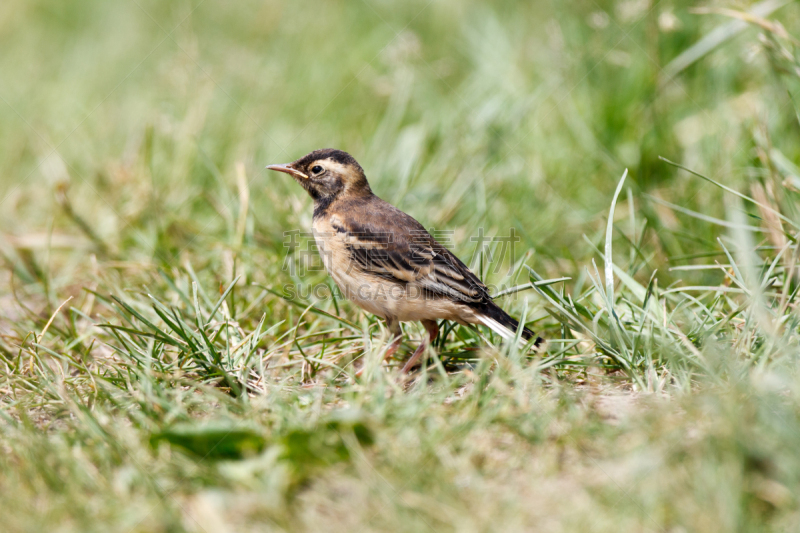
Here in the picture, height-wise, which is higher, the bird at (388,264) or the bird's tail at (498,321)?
the bird at (388,264)

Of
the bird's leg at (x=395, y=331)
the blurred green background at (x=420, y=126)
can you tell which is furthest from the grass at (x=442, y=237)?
the bird's leg at (x=395, y=331)

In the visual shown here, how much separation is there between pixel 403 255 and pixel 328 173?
1.03 meters

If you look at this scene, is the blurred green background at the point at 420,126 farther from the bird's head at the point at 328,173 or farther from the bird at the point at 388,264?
the bird at the point at 388,264

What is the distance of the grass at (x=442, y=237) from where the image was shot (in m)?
2.57

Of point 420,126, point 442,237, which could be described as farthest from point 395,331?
point 420,126

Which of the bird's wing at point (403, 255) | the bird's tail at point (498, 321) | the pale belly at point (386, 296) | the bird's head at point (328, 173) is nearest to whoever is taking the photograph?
the bird's tail at point (498, 321)

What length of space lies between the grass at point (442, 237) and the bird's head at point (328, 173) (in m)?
0.50

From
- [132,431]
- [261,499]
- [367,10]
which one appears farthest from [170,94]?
[261,499]

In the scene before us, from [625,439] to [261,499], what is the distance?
1.51 m

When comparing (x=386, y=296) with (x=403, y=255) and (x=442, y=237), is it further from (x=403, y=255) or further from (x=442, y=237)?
(x=442, y=237)

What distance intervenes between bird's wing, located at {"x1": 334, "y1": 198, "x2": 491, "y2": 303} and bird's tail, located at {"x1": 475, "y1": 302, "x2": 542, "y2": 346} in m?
0.09

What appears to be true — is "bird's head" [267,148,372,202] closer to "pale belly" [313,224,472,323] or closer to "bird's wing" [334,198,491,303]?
"bird's wing" [334,198,491,303]

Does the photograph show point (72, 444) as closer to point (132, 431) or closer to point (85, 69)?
point (132, 431)

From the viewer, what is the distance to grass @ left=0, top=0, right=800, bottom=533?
8.43ft
